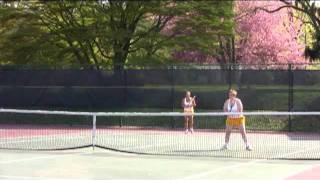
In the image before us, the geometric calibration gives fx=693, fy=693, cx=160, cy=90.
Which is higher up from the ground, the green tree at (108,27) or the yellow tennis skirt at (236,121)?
the green tree at (108,27)

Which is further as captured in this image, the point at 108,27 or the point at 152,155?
the point at 108,27

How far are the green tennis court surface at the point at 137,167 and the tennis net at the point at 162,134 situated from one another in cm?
120

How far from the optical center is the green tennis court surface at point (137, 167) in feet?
42.5

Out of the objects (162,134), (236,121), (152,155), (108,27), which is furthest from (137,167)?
(108,27)

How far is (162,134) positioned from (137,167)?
10366mm

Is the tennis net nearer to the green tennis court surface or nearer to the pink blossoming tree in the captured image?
the green tennis court surface

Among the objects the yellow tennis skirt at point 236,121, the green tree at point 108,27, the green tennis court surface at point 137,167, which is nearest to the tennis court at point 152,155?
the green tennis court surface at point 137,167

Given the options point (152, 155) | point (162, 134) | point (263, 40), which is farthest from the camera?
point (263, 40)

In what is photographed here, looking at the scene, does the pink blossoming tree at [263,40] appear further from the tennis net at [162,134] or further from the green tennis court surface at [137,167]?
the green tennis court surface at [137,167]

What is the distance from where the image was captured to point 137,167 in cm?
1434

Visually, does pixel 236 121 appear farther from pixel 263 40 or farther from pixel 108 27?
pixel 263 40

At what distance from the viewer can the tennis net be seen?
58.5 ft

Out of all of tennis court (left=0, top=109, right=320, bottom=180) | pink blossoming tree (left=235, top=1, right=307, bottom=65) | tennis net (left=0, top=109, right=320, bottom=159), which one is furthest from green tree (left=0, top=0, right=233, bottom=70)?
pink blossoming tree (left=235, top=1, right=307, bottom=65)

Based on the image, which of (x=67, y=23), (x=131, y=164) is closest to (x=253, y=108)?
(x=67, y=23)
